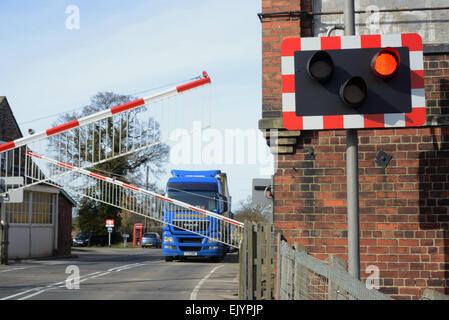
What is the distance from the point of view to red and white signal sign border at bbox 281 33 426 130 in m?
4.84

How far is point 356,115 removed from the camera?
4824 millimetres

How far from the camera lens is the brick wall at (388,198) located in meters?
7.58

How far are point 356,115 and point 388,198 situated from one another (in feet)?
10.5

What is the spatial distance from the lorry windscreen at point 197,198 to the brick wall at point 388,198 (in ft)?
53.3

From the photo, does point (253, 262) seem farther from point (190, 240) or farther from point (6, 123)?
point (6, 123)

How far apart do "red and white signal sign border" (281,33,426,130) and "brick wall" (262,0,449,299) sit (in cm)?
291

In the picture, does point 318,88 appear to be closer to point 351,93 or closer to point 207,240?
point 351,93

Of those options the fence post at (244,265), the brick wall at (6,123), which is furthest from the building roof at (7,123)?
the fence post at (244,265)

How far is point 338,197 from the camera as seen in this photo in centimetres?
776

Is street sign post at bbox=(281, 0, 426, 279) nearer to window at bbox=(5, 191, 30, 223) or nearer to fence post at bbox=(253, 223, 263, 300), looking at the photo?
fence post at bbox=(253, 223, 263, 300)

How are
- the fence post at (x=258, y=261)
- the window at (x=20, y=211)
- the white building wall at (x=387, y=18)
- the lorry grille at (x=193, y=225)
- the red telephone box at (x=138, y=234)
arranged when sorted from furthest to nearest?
the red telephone box at (x=138, y=234)
the window at (x=20, y=211)
the lorry grille at (x=193, y=225)
the fence post at (x=258, y=261)
the white building wall at (x=387, y=18)

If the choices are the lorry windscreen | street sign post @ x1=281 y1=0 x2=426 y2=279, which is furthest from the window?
street sign post @ x1=281 y1=0 x2=426 y2=279

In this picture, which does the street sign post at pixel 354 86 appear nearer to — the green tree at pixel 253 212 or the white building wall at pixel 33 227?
the white building wall at pixel 33 227
